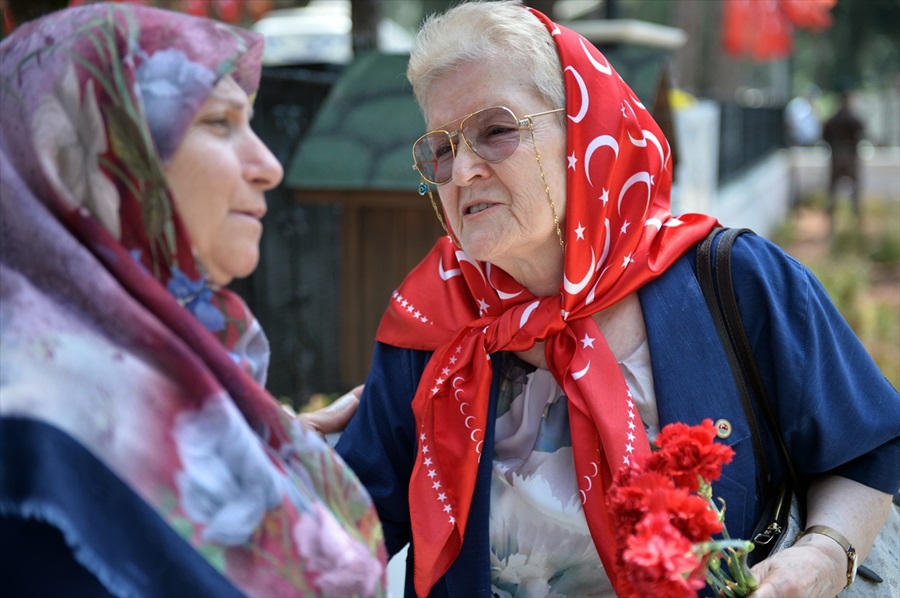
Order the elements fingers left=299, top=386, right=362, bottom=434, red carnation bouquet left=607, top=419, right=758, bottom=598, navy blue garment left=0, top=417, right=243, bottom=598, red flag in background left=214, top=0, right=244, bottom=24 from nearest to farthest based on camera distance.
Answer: navy blue garment left=0, top=417, right=243, bottom=598, red carnation bouquet left=607, top=419, right=758, bottom=598, fingers left=299, top=386, right=362, bottom=434, red flag in background left=214, top=0, right=244, bottom=24

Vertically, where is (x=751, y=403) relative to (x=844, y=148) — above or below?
above

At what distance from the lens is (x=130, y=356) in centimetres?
133

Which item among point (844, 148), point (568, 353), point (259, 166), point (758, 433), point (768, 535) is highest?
point (259, 166)

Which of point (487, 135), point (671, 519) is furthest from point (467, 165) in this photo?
point (671, 519)

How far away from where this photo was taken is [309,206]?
529cm

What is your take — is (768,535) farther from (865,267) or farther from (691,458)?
(865,267)

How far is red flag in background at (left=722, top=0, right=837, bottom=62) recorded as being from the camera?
17594 millimetres

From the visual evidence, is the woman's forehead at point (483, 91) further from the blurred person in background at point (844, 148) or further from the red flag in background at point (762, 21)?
the red flag in background at point (762, 21)

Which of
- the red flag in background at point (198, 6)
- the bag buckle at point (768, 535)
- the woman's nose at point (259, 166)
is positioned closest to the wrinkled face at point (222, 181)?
the woman's nose at point (259, 166)

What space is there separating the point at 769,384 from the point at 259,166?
1.12 meters

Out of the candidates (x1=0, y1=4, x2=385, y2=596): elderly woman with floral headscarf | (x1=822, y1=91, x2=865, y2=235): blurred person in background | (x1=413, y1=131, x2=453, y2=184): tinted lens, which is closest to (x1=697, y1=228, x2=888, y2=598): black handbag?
(x1=413, y1=131, x2=453, y2=184): tinted lens

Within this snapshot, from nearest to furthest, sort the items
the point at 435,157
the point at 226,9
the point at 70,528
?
the point at 70,528 < the point at 435,157 < the point at 226,9

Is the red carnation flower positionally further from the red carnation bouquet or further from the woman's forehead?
the woman's forehead

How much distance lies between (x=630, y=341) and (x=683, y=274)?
0.18 m
